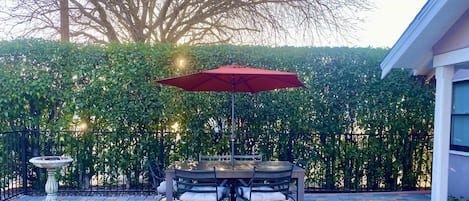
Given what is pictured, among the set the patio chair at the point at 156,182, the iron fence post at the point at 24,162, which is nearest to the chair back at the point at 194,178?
the patio chair at the point at 156,182

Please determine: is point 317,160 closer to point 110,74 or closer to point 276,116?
point 276,116

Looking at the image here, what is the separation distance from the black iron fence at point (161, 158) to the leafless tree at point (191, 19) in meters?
3.50

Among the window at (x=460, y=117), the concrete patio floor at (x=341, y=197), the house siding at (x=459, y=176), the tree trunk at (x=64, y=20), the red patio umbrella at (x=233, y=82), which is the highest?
the tree trunk at (x=64, y=20)

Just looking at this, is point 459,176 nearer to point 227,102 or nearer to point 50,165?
point 227,102

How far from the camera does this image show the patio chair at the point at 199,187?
3.87m

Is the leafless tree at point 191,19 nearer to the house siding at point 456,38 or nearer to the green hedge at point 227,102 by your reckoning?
the green hedge at point 227,102

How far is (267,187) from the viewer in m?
4.31

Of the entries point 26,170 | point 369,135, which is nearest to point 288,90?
point 369,135

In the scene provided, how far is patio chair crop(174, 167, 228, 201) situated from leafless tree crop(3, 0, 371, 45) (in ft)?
18.4

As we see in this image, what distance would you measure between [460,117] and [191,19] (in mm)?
6888

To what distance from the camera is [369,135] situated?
6168 mm

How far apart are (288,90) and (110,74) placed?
124 inches

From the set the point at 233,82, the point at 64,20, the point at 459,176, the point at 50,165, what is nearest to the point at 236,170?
the point at 233,82

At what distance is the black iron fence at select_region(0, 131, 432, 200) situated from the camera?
5.85 m
